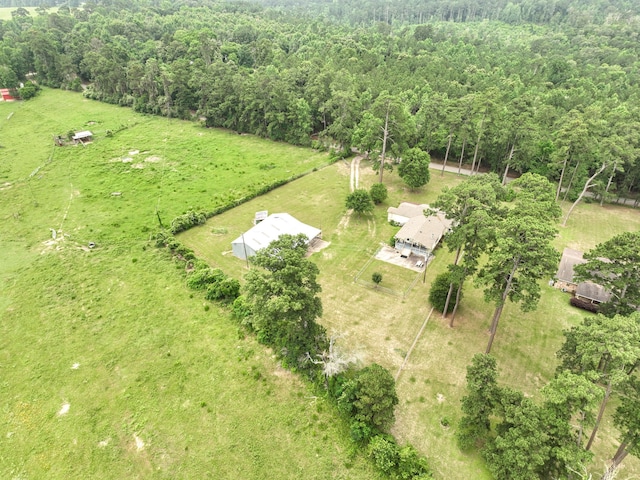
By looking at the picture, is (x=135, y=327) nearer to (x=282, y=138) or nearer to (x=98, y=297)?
(x=98, y=297)

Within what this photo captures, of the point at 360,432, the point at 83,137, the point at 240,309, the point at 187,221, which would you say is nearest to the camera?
the point at 360,432

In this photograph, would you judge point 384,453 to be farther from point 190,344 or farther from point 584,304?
point 584,304

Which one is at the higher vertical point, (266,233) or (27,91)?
(27,91)

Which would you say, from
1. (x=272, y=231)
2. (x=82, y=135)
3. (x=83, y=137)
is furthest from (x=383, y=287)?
(x=83, y=137)

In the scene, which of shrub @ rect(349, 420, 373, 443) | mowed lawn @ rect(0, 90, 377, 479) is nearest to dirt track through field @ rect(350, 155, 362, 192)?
mowed lawn @ rect(0, 90, 377, 479)

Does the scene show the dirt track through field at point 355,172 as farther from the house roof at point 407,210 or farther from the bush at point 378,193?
the house roof at point 407,210

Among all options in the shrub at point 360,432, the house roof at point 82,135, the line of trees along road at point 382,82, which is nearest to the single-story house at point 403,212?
the line of trees along road at point 382,82

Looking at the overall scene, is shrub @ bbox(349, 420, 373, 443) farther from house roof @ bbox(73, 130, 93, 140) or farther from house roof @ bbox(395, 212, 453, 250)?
house roof @ bbox(73, 130, 93, 140)
